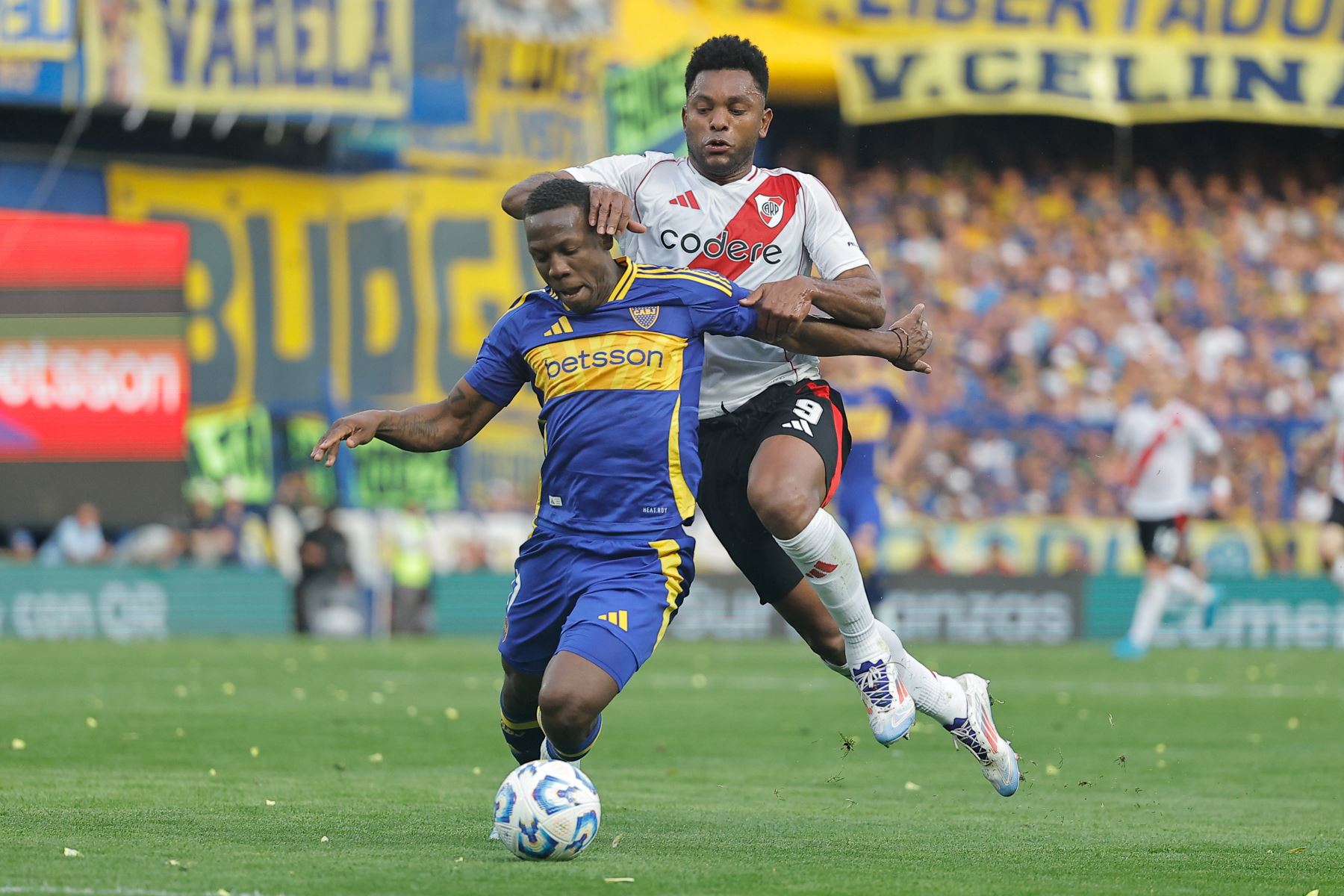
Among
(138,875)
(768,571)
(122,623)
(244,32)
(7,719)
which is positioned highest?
(244,32)

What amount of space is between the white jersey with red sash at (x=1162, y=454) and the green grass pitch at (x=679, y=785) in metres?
2.24

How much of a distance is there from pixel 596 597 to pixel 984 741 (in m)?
1.90

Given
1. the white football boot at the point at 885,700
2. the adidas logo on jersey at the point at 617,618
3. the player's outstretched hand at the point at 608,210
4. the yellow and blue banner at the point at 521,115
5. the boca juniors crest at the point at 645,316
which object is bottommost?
the white football boot at the point at 885,700

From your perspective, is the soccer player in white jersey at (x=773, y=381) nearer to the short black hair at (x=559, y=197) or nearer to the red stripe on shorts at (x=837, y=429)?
the red stripe on shorts at (x=837, y=429)

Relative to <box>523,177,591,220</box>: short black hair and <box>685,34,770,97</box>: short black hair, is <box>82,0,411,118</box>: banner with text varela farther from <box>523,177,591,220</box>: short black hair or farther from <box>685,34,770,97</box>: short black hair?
<box>523,177,591,220</box>: short black hair

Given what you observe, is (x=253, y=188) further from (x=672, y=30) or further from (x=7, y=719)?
(x=7, y=719)

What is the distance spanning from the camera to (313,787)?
8070mm

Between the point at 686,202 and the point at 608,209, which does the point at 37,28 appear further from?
the point at 608,209

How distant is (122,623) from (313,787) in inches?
474

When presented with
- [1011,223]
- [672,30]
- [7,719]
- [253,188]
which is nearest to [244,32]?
[253,188]

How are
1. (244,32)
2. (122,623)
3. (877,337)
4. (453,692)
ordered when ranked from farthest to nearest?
1. (244,32)
2. (122,623)
3. (453,692)
4. (877,337)

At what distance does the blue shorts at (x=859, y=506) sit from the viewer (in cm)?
1617

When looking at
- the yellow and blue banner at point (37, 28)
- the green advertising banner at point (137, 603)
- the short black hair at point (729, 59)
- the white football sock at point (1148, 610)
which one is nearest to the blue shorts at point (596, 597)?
the short black hair at point (729, 59)

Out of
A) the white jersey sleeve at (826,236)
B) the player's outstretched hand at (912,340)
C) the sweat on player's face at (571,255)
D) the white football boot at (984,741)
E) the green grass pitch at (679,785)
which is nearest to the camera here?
the green grass pitch at (679,785)
